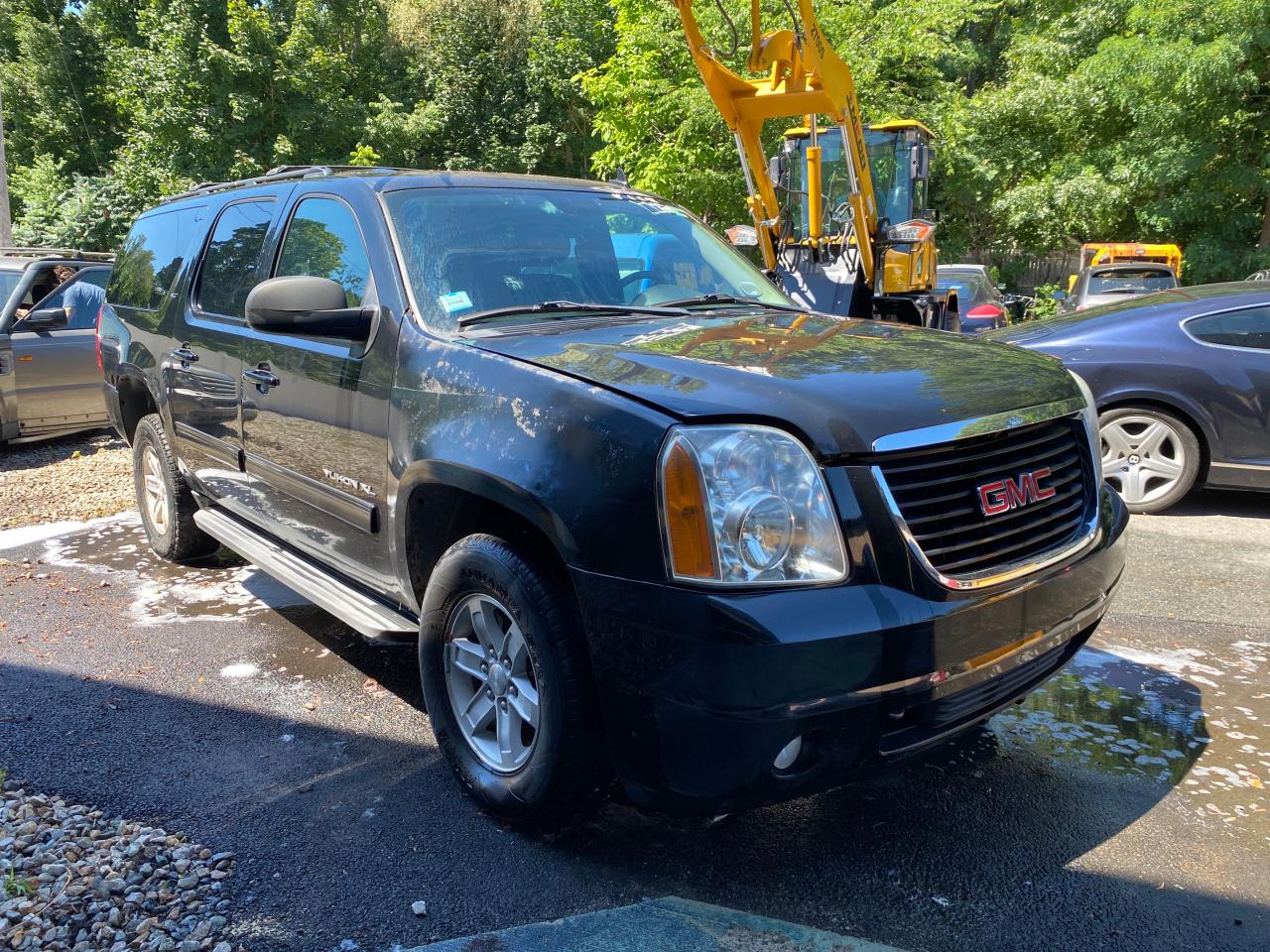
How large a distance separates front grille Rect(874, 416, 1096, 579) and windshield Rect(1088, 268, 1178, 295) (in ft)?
48.0

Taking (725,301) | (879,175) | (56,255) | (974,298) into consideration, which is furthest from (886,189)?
(725,301)

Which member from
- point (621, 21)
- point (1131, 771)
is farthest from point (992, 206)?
point (1131, 771)

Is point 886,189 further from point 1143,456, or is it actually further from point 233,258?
point 233,258

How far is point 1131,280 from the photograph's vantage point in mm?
16484

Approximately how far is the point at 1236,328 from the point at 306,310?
5.86 m

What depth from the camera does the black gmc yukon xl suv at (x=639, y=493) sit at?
233cm

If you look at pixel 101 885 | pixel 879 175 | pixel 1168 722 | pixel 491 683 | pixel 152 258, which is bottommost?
pixel 1168 722

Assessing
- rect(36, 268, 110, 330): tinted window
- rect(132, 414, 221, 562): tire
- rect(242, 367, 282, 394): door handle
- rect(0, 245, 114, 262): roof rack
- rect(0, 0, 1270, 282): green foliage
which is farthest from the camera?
rect(0, 0, 1270, 282): green foliage

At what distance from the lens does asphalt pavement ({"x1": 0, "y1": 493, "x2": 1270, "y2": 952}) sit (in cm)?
260

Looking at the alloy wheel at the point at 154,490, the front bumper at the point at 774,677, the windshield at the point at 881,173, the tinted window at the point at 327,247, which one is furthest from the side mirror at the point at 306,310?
the windshield at the point at 881,173

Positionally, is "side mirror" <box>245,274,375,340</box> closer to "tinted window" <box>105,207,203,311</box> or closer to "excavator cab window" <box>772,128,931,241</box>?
"tinted window" <box>105,207,203,311</box>

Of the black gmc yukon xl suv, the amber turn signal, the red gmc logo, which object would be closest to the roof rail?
the black gmc yukon xl suv

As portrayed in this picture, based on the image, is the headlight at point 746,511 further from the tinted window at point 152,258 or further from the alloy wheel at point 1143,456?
the alloy wheel at point 1143,456

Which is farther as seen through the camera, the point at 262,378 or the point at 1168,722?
the point at 262,378
